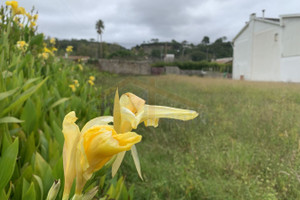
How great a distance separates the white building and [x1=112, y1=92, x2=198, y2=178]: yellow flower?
12.5 metres

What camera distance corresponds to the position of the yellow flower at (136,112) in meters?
0.27

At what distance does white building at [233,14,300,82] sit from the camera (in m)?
11.3

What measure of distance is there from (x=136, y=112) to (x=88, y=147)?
0.08 metres

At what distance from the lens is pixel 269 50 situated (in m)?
13.5

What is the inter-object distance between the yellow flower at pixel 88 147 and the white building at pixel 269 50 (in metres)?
12.6

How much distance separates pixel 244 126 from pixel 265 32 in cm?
1340

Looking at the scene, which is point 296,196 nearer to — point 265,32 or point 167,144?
point 167,144

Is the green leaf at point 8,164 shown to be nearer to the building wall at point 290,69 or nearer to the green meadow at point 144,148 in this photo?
Answer: the green meadow at point 144,148

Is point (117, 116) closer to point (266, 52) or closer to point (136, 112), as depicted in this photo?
point (136, 112)

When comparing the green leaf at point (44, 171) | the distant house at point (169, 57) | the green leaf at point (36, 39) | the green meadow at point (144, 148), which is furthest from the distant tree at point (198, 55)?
the green leaf at point (44, 171)

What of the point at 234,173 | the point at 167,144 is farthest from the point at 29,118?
the point at 167,144

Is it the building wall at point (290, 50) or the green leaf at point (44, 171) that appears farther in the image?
the building wall at point (290, 50)

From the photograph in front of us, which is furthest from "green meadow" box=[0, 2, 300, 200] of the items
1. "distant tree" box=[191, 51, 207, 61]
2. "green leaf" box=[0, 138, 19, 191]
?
"distant tree" box=[191, 51, 207, 61]

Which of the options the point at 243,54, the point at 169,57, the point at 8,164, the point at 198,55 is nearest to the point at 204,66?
the point at 198,55
